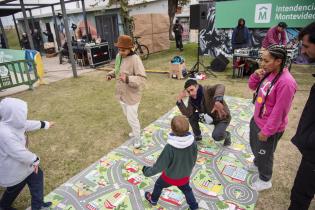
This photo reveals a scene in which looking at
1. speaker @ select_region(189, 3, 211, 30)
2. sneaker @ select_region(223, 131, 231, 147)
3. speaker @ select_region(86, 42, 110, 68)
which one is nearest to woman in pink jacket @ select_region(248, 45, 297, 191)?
sneaker @ select_region(223, 131, 231, 147)

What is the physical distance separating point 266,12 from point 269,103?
27.2ft

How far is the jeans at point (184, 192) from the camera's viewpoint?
2500 mm

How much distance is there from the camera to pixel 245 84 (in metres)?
7.22

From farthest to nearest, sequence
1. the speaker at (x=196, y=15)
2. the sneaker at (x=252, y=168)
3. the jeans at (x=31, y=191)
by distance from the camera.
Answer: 1. the speaker at (x=196, y=15)
2. the sneaker at (x=252, y=168)
3. the jeans at (x=31, y=191)

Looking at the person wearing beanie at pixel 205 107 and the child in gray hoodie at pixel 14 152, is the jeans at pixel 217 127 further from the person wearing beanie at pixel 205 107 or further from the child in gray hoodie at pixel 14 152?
the child in gray hoodie at pixel 14 152

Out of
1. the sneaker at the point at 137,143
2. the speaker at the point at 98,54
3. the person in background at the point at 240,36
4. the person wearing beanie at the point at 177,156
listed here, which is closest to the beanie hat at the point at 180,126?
the person wearing beanie at the point at 177,156

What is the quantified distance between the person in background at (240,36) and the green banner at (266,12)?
169 centimetres

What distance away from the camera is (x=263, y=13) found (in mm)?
9273

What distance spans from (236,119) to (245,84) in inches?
108

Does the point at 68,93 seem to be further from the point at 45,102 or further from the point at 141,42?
the point at 141,42

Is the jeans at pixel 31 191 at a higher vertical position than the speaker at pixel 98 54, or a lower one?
lower

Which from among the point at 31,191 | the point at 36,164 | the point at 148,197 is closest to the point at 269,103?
the point at 148,197

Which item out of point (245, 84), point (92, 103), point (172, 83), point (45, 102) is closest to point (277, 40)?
point (245, 84)

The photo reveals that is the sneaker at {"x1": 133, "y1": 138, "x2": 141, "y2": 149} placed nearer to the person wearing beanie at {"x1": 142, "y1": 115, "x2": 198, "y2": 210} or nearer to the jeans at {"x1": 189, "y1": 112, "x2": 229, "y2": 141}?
the jeans at {"x1": 189, "y1": 112, "x2": 229, "y2": 141}
